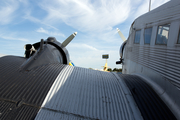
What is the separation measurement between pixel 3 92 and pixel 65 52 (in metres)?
7.58

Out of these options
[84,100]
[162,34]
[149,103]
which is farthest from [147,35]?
[84,100]

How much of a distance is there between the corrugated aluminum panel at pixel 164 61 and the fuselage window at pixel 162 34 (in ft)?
1.31

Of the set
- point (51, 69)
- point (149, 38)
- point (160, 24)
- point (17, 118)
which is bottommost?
point (17, 118)

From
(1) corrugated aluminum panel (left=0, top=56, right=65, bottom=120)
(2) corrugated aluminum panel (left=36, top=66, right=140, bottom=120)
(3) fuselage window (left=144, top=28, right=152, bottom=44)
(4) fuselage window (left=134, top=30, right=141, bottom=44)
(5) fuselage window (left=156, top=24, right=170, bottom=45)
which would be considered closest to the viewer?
(1) corrugated aluminum panel (left=0, top=56, right=65, bottom=120)

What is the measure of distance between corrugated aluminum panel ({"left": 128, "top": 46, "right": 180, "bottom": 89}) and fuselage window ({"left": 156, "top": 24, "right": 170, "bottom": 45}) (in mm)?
400

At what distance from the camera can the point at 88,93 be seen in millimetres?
6152

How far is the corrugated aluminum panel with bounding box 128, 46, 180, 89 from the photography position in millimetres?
5465

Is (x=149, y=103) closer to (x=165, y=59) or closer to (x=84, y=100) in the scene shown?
(x=165, y=59)

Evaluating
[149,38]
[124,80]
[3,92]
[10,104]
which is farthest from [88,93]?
[149,38]

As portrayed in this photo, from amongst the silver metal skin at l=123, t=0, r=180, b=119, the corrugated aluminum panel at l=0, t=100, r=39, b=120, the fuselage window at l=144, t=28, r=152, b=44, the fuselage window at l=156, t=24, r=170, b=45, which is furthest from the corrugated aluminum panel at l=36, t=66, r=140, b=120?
the fuselage window at l=144, t=28, r=152, b=44

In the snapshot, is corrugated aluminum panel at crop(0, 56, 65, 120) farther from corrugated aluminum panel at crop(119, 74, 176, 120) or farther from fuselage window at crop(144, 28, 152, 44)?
fuselage window at crop(144, 28, 152, 44)

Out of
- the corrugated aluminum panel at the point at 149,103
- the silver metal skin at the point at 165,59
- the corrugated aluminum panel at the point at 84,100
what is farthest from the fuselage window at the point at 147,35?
the corrugated aluminum panel at the point at 84,100

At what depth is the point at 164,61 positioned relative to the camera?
20.8 feet

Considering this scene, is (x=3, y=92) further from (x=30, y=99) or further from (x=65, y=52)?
(x=65, y=52)
